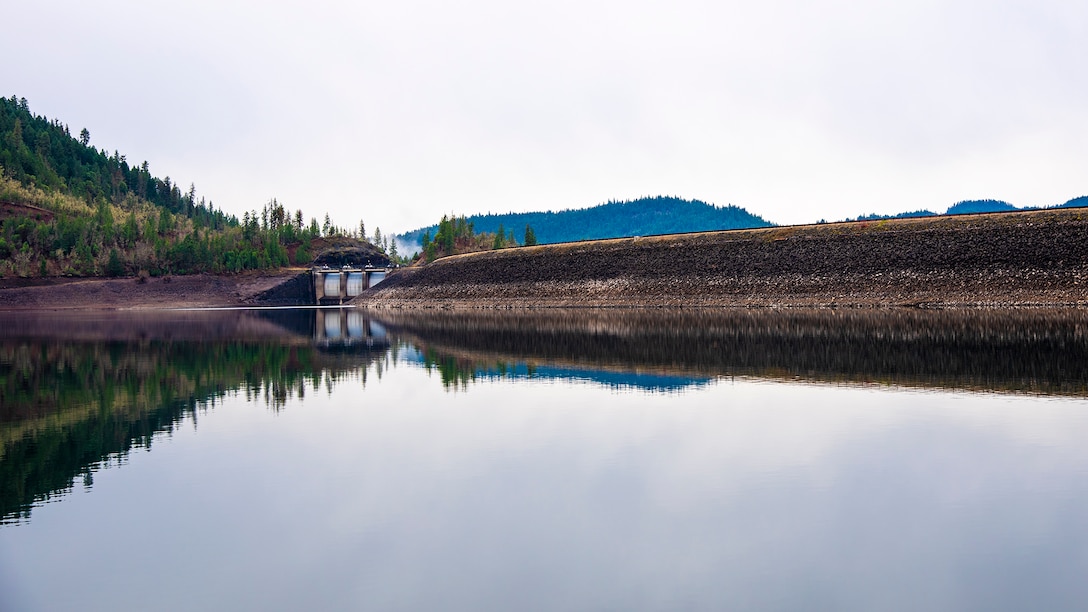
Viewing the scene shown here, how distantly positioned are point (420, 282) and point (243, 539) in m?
137

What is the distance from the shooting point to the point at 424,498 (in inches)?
632

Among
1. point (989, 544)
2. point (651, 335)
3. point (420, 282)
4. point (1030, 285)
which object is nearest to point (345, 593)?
point (989, 544)

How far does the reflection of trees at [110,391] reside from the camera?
20.5m

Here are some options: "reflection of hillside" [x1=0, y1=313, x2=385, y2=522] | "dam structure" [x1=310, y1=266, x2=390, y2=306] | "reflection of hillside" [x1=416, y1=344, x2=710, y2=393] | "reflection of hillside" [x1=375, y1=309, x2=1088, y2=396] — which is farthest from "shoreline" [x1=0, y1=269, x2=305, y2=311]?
"reflection of hillside" [x1=416, y1=344, x2=710, y2=393]

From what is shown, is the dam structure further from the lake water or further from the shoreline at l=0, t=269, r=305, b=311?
the lake water

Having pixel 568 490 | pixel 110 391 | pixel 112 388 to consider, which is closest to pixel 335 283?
pixel 112 388

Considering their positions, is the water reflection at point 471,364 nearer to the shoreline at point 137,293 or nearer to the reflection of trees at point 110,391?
the reflection of trees at point 110,391

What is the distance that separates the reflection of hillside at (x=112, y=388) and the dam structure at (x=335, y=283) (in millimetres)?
117490

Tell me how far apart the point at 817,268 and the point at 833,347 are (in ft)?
192

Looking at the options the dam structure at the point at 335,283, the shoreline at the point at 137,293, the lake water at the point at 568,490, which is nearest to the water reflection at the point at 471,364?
the lake water at the point at 568,490

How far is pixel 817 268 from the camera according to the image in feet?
321

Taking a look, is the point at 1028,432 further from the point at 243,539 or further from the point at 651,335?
the point at 651,335

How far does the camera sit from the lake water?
11.5 m

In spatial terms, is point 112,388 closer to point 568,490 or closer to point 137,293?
point 568,490
